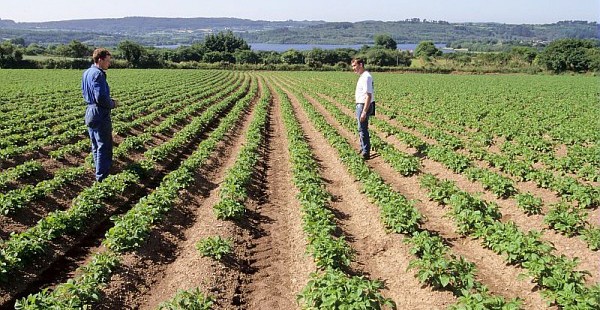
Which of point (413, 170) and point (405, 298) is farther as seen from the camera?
point (413, 170)

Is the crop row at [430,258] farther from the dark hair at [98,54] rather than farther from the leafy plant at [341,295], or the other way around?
the dark hair at [98,54]

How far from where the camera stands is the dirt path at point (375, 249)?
18.3 ft

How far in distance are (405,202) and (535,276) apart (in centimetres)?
285

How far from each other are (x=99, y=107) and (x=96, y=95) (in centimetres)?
32

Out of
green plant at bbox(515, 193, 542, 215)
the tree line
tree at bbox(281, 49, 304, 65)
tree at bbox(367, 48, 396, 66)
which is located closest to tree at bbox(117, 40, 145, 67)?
Answer: the tree line

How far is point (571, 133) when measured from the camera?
16031 mm

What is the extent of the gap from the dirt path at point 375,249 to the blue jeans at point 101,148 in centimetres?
502

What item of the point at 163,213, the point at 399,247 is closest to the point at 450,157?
the point at 399,247

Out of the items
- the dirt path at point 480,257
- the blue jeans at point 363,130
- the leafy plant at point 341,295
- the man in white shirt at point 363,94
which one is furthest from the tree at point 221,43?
the leafy plant at point 341,295

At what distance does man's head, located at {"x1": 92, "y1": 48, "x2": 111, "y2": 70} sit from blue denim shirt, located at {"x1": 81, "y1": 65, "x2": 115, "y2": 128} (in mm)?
108

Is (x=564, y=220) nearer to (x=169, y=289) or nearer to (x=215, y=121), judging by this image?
(x=169, y=289)

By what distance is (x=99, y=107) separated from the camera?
9.81 meters

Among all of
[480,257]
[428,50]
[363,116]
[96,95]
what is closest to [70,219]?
[96,95]

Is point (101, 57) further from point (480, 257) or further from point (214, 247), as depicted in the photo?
point (480, 257)
